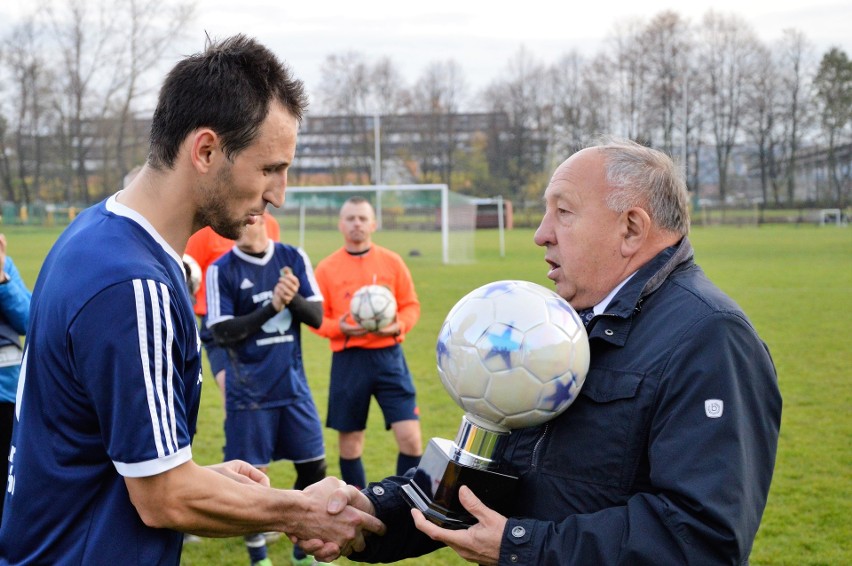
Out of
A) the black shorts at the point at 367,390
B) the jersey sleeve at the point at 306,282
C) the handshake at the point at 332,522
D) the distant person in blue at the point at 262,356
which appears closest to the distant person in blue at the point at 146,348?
the handshake at the point at 332,522

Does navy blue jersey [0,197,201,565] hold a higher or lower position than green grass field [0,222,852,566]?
higher

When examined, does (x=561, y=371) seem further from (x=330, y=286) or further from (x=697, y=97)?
(x=697, y=97)

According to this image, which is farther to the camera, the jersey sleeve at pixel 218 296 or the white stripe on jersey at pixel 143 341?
the jersey sleeve at pixel 218 296

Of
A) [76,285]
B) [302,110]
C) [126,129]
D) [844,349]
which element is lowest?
[844,349]

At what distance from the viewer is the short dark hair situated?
2457 millimetres

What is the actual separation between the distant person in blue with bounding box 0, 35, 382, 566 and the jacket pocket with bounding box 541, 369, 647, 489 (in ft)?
3.12

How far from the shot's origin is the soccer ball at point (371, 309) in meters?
6.48

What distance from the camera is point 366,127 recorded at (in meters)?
67.1

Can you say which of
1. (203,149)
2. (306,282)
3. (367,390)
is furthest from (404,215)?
(203,149)

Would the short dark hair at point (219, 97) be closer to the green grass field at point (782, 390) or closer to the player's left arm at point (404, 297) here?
the green grass field at point (782, 390)

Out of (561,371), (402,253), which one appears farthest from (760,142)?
(561,371)

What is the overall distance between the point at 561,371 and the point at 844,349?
37.7 feet

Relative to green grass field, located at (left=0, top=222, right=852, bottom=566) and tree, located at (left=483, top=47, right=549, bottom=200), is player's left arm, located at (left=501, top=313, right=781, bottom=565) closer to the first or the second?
green grass field, located at (left=0, top=222, right=852, bottom=566)

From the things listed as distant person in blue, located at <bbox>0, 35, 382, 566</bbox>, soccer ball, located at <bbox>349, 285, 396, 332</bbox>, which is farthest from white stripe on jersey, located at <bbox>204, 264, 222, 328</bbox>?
distant person in blue, located at <bbox>0, 35, 382, 566</bbox>
